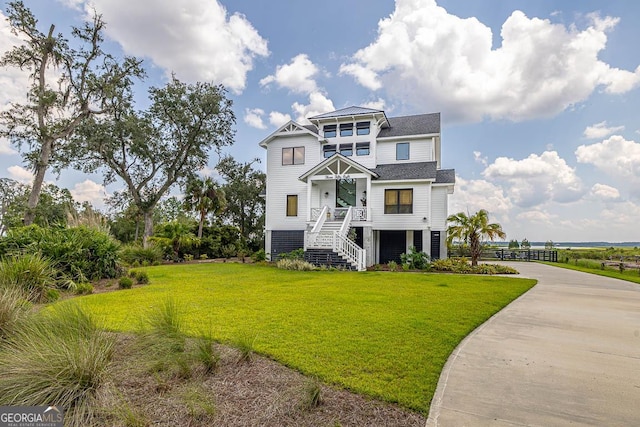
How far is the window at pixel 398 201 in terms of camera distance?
18.8 m

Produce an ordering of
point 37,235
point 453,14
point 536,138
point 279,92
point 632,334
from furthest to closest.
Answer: point 279,92 → point 536,138 → point 453,14 → point 37,235 → point 632,334

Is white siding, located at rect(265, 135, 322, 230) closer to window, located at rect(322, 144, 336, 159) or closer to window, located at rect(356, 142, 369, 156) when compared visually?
window, located at rect(322, 144, 336, 159)

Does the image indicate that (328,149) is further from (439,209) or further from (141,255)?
(141,255)

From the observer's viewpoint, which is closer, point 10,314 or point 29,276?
point 10,314

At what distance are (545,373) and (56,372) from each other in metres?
5.34

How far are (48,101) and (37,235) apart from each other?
13548 mm

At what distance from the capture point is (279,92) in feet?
77.7

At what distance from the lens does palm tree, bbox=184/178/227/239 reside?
25.2m

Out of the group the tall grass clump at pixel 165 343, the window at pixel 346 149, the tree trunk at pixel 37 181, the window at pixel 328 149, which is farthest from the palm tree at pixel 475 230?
the tree trunk at pixel 37 181

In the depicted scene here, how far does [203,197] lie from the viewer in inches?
990

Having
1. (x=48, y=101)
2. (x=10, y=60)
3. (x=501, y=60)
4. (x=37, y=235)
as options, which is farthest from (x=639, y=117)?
(x=10, y=60)

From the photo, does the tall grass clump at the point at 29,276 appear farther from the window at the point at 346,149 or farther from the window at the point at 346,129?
the window at the point at 346,129

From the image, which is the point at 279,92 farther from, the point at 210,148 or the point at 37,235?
the point at 37,235

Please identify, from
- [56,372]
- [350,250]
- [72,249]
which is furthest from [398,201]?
[56,372]
